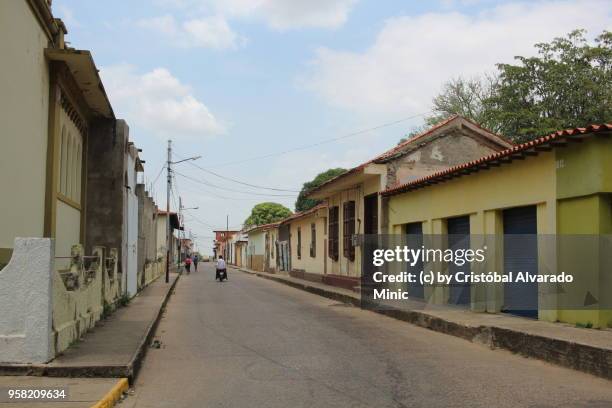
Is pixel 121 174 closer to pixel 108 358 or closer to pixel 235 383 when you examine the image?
pixel 108 358

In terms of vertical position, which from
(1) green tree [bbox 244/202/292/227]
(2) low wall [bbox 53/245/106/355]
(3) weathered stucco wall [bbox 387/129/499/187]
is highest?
(1) green tree [bbox 244/202/292/227]

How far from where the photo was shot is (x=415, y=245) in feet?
60.8

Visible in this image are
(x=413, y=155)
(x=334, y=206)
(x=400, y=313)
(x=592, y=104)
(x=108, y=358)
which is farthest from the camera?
(x=592, y=104)

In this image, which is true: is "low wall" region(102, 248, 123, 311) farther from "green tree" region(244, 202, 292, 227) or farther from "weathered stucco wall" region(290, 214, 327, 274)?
"green tree" region(244, 202, 292, 227)

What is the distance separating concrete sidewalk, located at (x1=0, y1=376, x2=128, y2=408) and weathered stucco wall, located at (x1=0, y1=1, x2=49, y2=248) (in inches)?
106

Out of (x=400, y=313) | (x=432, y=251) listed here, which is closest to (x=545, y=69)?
(x=432, y=251)

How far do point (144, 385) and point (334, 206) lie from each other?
19413 millimetres

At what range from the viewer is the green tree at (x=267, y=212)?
91.9 meters

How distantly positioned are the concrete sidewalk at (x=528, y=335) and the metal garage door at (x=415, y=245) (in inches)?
111

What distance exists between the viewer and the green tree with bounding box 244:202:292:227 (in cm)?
9194

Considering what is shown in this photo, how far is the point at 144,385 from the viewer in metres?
7.71

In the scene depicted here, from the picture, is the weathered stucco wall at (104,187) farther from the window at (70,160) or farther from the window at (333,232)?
the window at (333,232)

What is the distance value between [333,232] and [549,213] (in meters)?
15.6

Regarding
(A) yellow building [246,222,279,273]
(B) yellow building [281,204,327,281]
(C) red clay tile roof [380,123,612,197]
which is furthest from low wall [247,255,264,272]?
(C) red clay tile roof [380,123,612,197]
